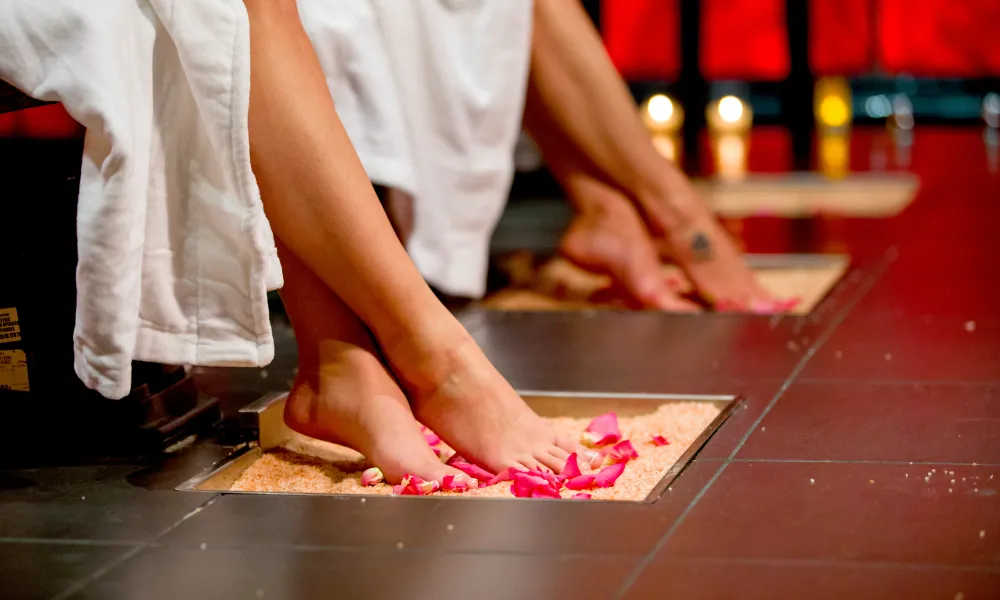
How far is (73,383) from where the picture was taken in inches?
47.8

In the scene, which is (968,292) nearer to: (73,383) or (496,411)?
(496,411)

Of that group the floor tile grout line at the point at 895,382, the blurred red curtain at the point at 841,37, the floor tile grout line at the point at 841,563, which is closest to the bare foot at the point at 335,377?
the floor tile grout line at the point at 841,563

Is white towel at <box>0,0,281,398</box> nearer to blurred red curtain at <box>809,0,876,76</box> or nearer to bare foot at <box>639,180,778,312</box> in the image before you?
bare foot at <box>639,180,778,312</box>

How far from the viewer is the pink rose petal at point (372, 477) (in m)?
1.12

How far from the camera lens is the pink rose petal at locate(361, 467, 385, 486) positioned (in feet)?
3.67

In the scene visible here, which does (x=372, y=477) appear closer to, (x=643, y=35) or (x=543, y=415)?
(x=543, y=415)

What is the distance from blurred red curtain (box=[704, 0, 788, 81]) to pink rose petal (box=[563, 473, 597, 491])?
12.2 feet

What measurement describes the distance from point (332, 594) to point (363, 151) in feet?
2.65

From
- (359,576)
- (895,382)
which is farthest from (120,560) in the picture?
(895,382)

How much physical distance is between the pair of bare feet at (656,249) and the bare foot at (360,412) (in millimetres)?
714

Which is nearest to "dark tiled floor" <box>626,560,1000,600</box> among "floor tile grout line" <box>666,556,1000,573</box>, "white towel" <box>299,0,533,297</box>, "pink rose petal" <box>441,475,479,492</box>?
"floor tile grout line" <box>666,556,1000,573</box>

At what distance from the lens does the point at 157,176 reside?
1104mm

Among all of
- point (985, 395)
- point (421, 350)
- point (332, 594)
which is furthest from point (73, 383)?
point (985, 395)

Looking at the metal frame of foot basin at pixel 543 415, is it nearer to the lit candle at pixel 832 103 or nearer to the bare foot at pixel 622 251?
the bare foot at pixel 622 251
